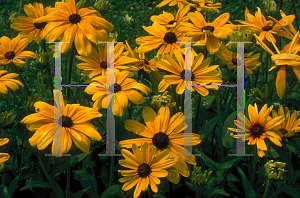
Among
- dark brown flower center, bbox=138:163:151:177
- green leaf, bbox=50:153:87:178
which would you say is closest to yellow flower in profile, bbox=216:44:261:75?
dark brown flower center, bbox=138:163:151:177

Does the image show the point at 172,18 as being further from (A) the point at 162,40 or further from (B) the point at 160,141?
(B) the point at 160,141

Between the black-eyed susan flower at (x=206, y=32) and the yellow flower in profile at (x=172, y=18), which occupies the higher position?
the yellow flower in profile at (x=172, y=18)

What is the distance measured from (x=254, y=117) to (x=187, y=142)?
195 millimetres

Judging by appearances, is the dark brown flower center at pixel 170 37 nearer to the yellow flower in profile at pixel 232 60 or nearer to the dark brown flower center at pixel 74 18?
the yellow flower in profile at pixel 232 60

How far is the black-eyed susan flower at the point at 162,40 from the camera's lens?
981 mm

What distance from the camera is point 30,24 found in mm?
1048

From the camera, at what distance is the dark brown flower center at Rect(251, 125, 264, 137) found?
868 mm

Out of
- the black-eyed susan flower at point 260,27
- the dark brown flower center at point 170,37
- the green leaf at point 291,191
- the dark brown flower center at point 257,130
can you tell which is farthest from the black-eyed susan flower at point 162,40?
the green leaf at point 291,191

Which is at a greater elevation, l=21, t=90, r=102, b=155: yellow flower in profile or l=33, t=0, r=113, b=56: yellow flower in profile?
l=33, t=0, r=113, b=56: yellow flower in profile

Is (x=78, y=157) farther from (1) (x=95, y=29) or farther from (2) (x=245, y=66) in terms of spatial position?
(2) (x=245, y=66)

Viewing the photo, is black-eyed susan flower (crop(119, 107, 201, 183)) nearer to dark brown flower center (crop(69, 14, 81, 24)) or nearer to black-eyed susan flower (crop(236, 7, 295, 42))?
dark brown flower center (crop(69, 14, 81, 24))

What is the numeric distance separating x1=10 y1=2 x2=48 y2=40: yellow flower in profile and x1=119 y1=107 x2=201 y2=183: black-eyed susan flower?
0.43 m

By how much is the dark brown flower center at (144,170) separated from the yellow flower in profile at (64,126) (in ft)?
0.39

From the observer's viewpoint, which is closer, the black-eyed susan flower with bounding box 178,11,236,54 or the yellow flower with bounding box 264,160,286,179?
the yellow flower with bounding box 264,160,286,179
